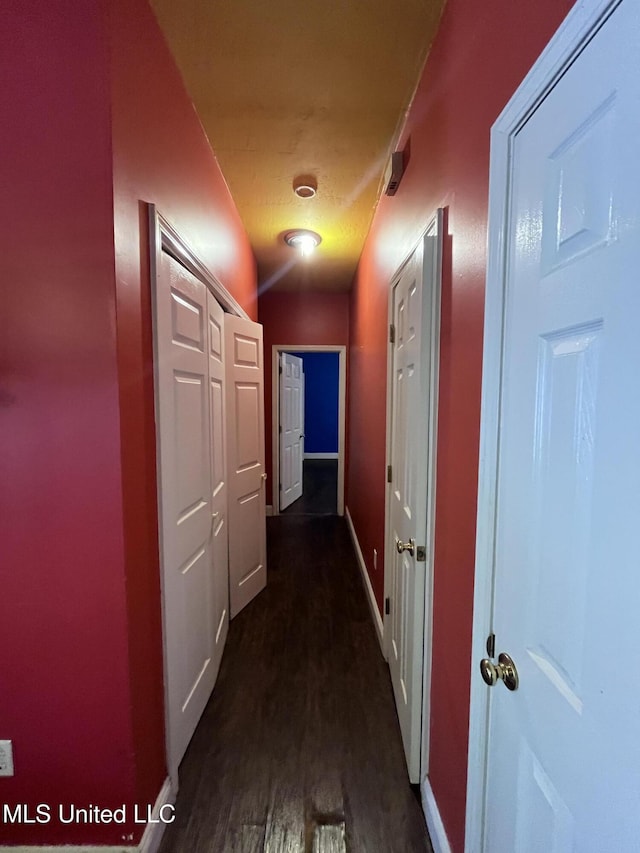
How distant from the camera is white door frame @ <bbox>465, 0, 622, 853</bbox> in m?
0.75

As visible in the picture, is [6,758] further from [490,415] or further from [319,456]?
[319,456]

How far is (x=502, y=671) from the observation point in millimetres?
784

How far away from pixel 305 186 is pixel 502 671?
2.44 metres

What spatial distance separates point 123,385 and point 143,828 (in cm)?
138

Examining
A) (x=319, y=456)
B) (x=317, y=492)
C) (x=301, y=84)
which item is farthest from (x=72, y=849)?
(x=319, y=456)

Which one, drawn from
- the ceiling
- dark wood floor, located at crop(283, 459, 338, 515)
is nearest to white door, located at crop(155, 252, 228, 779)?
the ceiling

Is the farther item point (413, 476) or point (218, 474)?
point (218, 474)

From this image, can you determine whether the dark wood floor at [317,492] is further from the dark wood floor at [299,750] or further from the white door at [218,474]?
the white door at [218,474]

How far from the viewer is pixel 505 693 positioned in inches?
31.5

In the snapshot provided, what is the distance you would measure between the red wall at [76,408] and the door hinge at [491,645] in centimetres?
99

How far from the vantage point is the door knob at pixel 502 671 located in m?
0.75

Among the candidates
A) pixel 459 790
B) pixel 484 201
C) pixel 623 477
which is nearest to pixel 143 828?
pixel 459 790

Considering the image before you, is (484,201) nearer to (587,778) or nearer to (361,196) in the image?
(587,778)

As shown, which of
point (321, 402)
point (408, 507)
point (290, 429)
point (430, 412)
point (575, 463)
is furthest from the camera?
point (321, 402)
